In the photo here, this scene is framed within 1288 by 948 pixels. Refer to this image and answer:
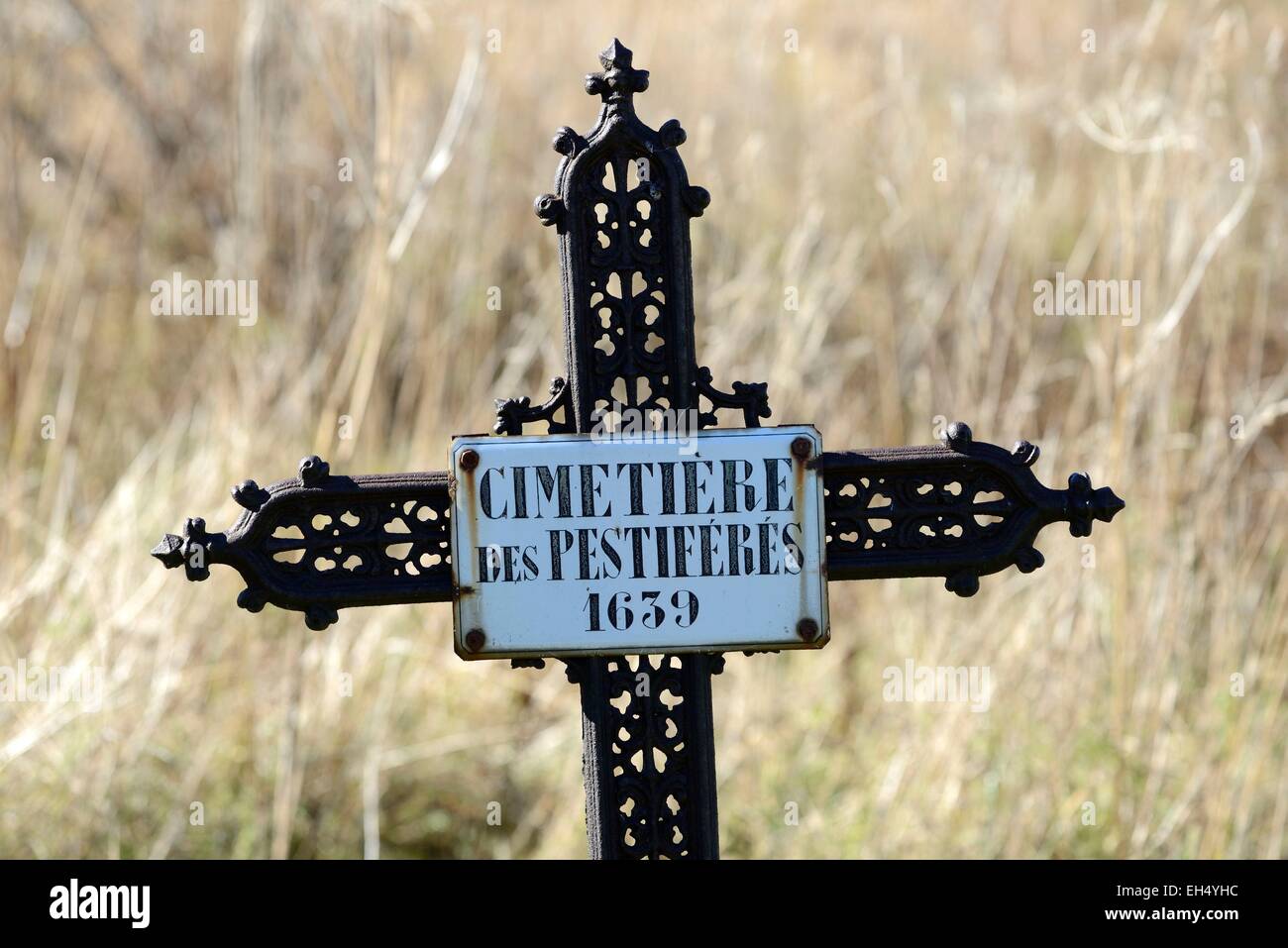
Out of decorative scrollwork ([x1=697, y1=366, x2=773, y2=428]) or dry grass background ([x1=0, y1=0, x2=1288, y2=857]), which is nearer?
decorative scrollwork ([x1=697, y1=366, x2=773, y2=428])

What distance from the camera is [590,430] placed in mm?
1162

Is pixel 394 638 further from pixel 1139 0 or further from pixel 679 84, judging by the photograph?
pixel 1139 0

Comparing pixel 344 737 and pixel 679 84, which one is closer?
pixel 344 737

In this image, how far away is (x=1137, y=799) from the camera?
207cm

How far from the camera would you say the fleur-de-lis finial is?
1.13m

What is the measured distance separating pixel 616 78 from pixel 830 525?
0.42m

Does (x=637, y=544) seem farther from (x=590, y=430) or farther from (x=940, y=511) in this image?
(x=940, y=511)

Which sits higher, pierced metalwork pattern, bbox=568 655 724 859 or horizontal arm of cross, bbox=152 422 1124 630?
horizontal arm of cross, bbox=152 422 1124 630

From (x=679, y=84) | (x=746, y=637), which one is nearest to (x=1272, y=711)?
(x=746, y=637)

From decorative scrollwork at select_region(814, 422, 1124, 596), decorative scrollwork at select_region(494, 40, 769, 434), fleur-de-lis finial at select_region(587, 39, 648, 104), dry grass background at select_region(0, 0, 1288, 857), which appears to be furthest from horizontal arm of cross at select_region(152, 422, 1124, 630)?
dry grass background at select_region(0, 0, 1288, 857)

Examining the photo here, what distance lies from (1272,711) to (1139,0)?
3.53 m

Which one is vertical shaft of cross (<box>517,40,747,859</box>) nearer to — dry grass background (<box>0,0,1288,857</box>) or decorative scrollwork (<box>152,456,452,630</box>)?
Result: decorative scrollwork (<box>152,456,452,630</box>)

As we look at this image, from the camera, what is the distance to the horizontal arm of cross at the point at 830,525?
1133mm

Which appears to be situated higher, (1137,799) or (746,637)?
(746,637)
